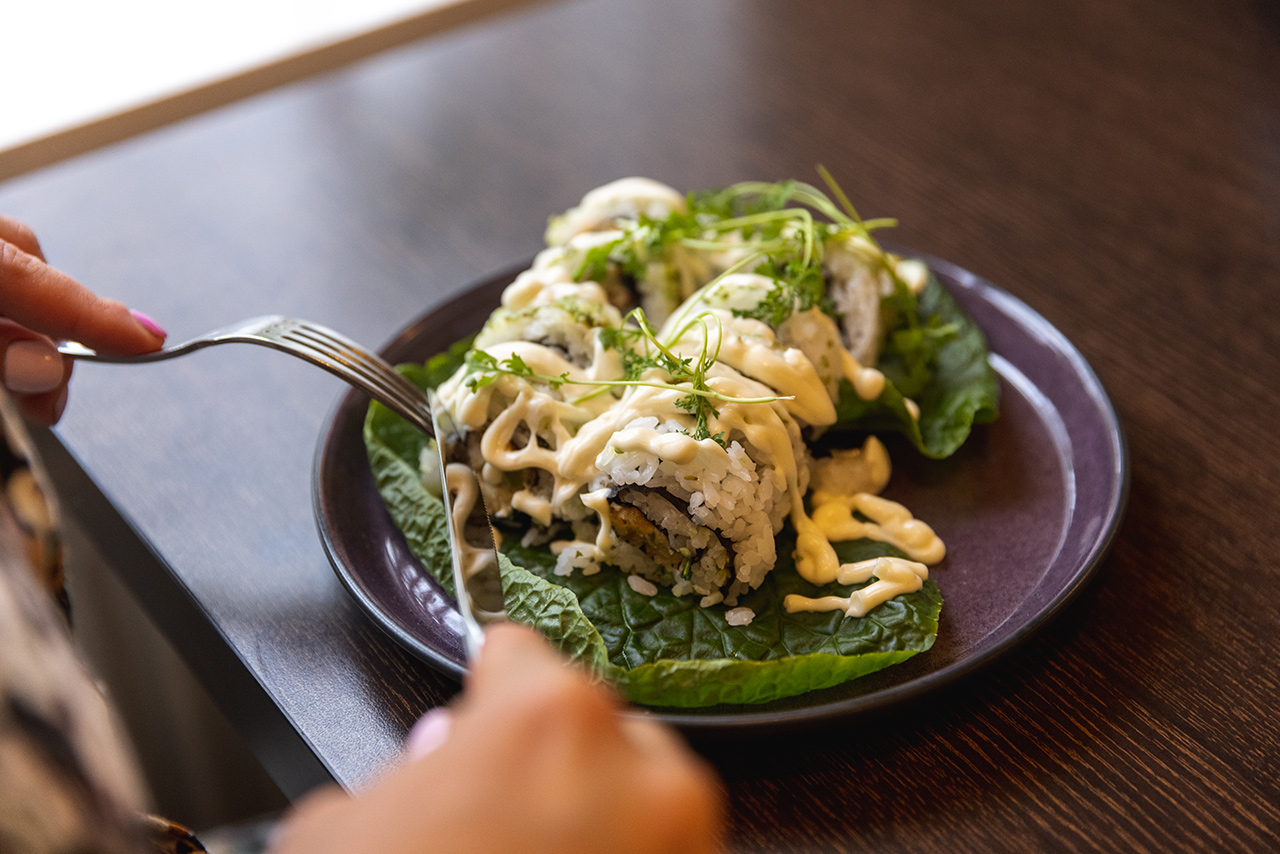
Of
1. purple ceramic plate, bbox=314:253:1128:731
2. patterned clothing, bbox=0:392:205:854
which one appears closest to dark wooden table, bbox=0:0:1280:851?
purple ceramic plate, bbox=314:253:1128:731

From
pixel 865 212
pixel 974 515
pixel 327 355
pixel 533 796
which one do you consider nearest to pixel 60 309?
pixel 327 355

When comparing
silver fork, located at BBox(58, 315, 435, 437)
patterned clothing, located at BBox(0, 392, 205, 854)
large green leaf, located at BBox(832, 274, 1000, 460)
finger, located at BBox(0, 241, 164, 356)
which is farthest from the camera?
large green leaf, located at BBox(832, 274, 1000, 460)

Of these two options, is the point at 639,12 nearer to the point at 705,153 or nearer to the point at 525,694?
the point at 705,153

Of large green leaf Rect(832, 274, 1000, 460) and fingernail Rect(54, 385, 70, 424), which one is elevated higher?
large green leaf Rect(832, 274, 1000, 460)

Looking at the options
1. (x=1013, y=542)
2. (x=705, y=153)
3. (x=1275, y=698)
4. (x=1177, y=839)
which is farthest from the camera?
(x=705, y=153)

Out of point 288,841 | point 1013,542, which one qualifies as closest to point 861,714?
point 1013,542

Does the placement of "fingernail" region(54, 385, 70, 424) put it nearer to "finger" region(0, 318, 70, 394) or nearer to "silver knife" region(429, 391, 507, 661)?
"finger" region(0, 318, 70, 394)
